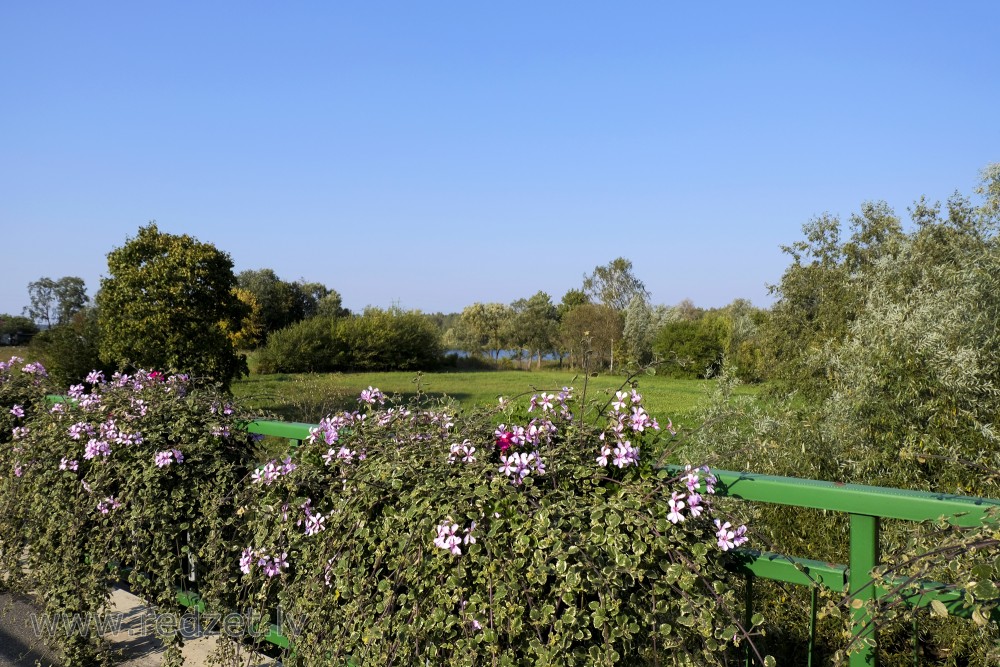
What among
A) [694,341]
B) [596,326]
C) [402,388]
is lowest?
[402,388]

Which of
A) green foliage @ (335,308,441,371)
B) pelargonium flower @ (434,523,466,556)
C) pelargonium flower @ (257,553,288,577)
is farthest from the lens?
green foliage @ (335,308,441,371)

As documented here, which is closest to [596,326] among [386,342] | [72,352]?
[386,342]

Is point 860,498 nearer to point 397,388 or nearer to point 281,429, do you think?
point 281,429

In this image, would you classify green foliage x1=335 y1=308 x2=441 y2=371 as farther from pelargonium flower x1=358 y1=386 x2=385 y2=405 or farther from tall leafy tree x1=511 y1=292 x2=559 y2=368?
pelargonium flower x1=358 y1=386 x2=385 y2=405

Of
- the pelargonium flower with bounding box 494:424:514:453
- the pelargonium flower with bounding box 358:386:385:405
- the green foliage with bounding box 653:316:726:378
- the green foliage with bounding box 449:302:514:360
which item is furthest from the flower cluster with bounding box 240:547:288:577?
the green foliage with bounding box 449:302:514:360

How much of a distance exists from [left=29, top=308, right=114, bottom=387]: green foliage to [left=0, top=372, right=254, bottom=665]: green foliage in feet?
47.9

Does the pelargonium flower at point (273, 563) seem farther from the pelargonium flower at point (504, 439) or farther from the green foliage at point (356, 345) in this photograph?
the green foliage at point (356, 345)

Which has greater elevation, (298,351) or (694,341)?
(694,341)

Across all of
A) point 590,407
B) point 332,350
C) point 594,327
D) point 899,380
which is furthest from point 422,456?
point 594,327

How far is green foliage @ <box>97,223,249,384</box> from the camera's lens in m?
16.4

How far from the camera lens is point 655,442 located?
2145 mm

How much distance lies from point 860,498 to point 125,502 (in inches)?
111

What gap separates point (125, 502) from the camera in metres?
2.95

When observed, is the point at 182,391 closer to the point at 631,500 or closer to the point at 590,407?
the point at 590,407
